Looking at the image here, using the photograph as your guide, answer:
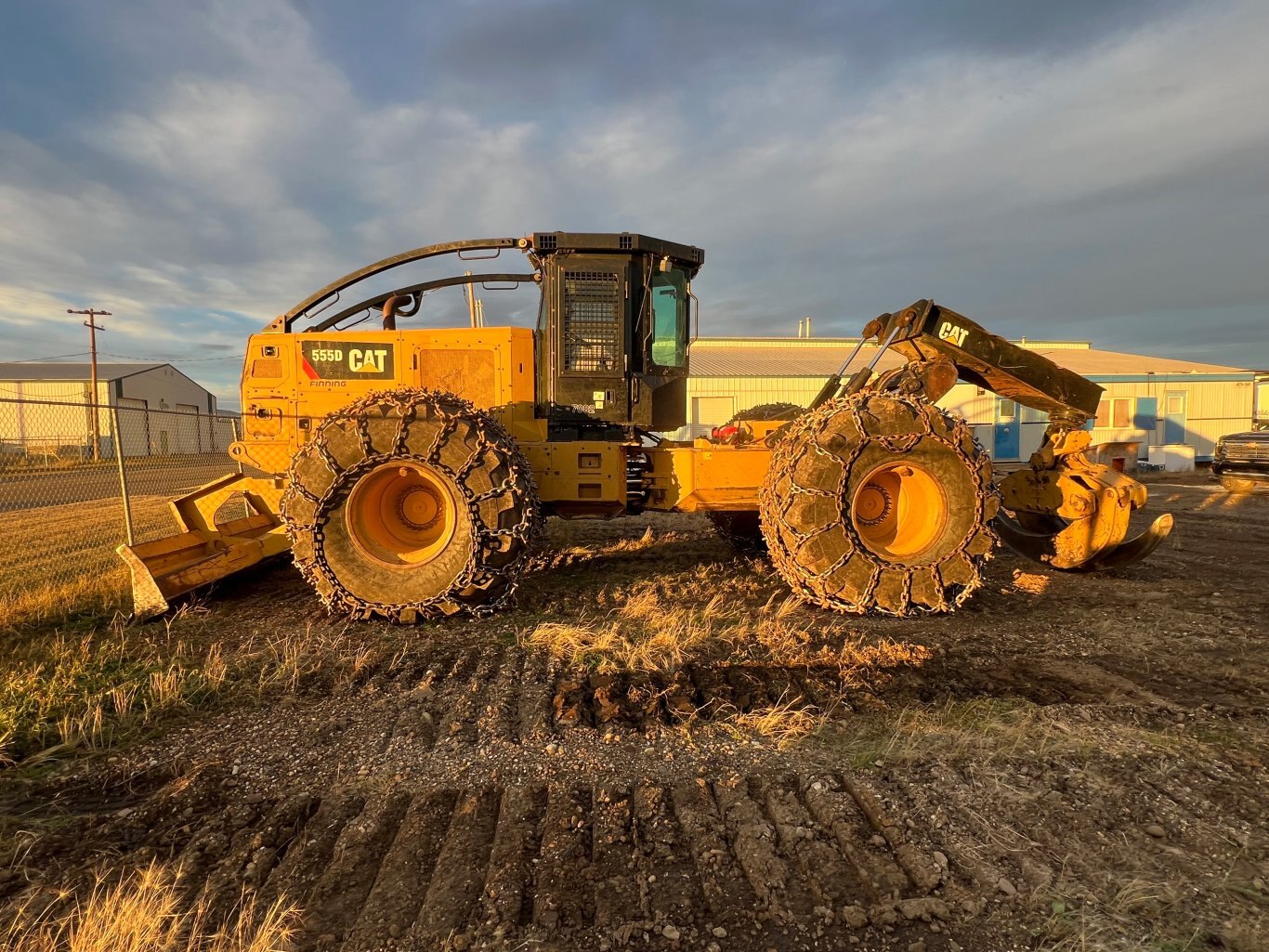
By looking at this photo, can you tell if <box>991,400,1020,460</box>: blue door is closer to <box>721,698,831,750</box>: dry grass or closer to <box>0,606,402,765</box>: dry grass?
<box>721,698,831,750</box>: dry grass

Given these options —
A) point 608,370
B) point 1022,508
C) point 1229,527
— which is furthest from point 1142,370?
point 608,370

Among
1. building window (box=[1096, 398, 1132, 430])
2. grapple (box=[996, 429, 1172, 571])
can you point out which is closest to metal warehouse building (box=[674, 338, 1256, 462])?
building window (box=[1096, 398, 1132, 430])

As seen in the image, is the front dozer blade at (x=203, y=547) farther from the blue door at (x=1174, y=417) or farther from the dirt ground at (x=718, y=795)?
the blue door at (x=1174, y=417)

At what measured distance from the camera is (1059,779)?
9.06 feet

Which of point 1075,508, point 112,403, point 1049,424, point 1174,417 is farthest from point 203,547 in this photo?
point 112,403

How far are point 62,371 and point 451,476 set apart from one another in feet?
198

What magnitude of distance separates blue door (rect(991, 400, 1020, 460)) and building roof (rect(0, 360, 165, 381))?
52416 mm

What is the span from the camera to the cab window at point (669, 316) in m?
6.04

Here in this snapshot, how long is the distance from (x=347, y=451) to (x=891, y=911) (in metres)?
4.30

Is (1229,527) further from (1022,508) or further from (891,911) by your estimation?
(891,911)

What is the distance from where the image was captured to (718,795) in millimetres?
2660

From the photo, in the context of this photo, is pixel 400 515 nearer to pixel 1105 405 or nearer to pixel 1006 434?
pixel 1006 434

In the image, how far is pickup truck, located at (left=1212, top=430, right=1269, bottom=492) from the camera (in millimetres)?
14844

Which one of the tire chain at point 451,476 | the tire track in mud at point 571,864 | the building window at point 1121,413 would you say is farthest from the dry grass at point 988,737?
the building window at point 1121,413
